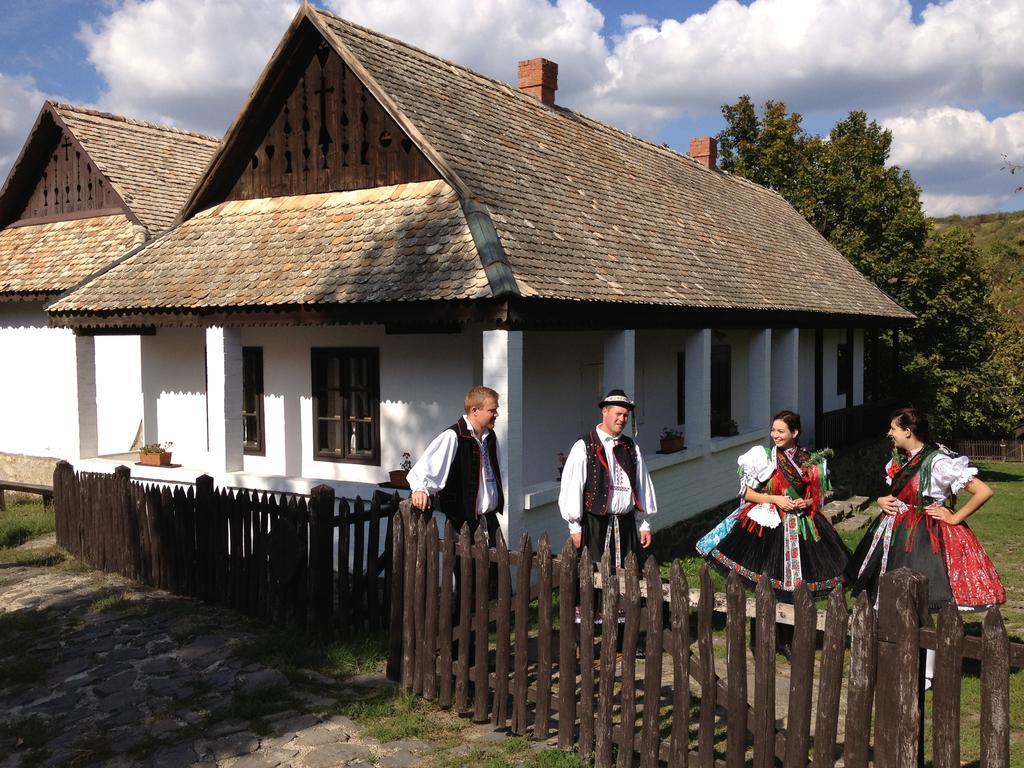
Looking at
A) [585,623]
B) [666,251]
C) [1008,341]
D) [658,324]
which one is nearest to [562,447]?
[658,324]

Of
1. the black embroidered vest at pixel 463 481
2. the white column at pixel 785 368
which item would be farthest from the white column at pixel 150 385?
the white column at pixel 785 368

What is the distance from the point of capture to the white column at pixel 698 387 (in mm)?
11977

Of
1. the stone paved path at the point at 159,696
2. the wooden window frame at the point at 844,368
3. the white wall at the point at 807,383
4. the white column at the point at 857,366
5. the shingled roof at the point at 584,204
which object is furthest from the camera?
the white column at the point at 857,366

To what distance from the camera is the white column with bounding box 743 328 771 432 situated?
13841 mm

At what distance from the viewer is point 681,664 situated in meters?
4.54

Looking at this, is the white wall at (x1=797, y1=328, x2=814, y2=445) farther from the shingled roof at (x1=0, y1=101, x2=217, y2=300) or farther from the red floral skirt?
the red floral skirt

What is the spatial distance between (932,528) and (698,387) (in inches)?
246

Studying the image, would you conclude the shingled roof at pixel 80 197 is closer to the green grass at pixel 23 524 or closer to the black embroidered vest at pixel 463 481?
the green grass at pixel 23 524

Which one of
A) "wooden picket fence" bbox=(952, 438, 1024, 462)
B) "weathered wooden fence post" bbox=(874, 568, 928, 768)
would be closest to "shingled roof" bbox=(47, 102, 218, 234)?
"weathered wooden fence post" bbox=(874, 568, 928, 768)

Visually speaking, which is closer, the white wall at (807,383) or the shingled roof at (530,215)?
the shingled roof at (530,215)

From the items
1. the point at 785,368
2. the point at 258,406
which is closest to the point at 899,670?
the point at 258,406

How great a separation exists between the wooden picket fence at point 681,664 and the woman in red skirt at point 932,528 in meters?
0.80

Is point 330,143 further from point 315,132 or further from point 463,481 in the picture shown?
point 463,481

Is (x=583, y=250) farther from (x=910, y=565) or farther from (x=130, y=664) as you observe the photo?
(x=130, y=664)
